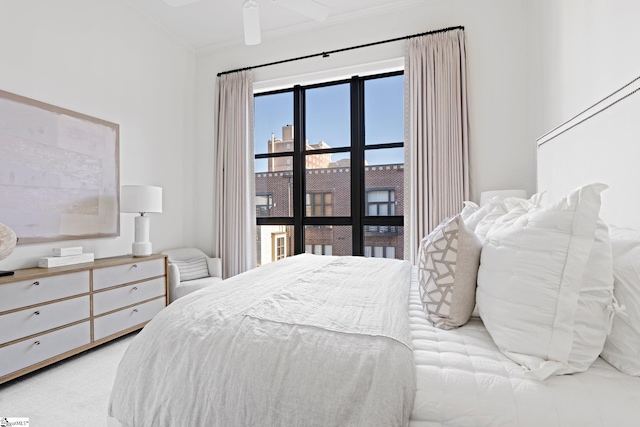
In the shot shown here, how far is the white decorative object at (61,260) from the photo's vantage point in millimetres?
2291

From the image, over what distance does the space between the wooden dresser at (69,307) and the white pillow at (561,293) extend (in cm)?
270

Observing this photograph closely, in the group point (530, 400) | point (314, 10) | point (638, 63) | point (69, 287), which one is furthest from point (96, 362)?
point (638, 63)

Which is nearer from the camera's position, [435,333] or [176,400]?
[176,400]

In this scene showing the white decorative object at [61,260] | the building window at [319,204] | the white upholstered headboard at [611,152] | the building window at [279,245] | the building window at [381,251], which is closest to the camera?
the white upholstered headboard at [611,152]

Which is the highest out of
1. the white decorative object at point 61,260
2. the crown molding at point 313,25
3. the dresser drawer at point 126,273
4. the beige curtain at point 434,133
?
the crown molding at point 313,25

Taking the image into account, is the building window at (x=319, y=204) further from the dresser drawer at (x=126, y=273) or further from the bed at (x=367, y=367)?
the bed at (x=367, y=367)

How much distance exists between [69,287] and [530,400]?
2.81 meters

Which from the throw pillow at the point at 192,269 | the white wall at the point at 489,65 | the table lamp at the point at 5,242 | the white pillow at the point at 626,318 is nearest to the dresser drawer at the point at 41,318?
the table lamp at the point at 5,242

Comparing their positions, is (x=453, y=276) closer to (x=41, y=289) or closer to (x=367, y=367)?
(x=367, y=367)

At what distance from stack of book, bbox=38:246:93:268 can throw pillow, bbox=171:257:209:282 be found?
0.94m

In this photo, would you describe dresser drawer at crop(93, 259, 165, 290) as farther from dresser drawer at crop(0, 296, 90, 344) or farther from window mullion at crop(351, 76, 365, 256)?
window mullion at crop(351, 76, 365, 256)

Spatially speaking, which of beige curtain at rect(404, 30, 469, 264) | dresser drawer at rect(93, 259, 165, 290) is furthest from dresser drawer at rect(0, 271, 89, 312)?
beige curtain at rect(404, 30, 469, 264)

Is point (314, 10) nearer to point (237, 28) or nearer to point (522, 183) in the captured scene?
point (237, 28)

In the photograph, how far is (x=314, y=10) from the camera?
227cm
